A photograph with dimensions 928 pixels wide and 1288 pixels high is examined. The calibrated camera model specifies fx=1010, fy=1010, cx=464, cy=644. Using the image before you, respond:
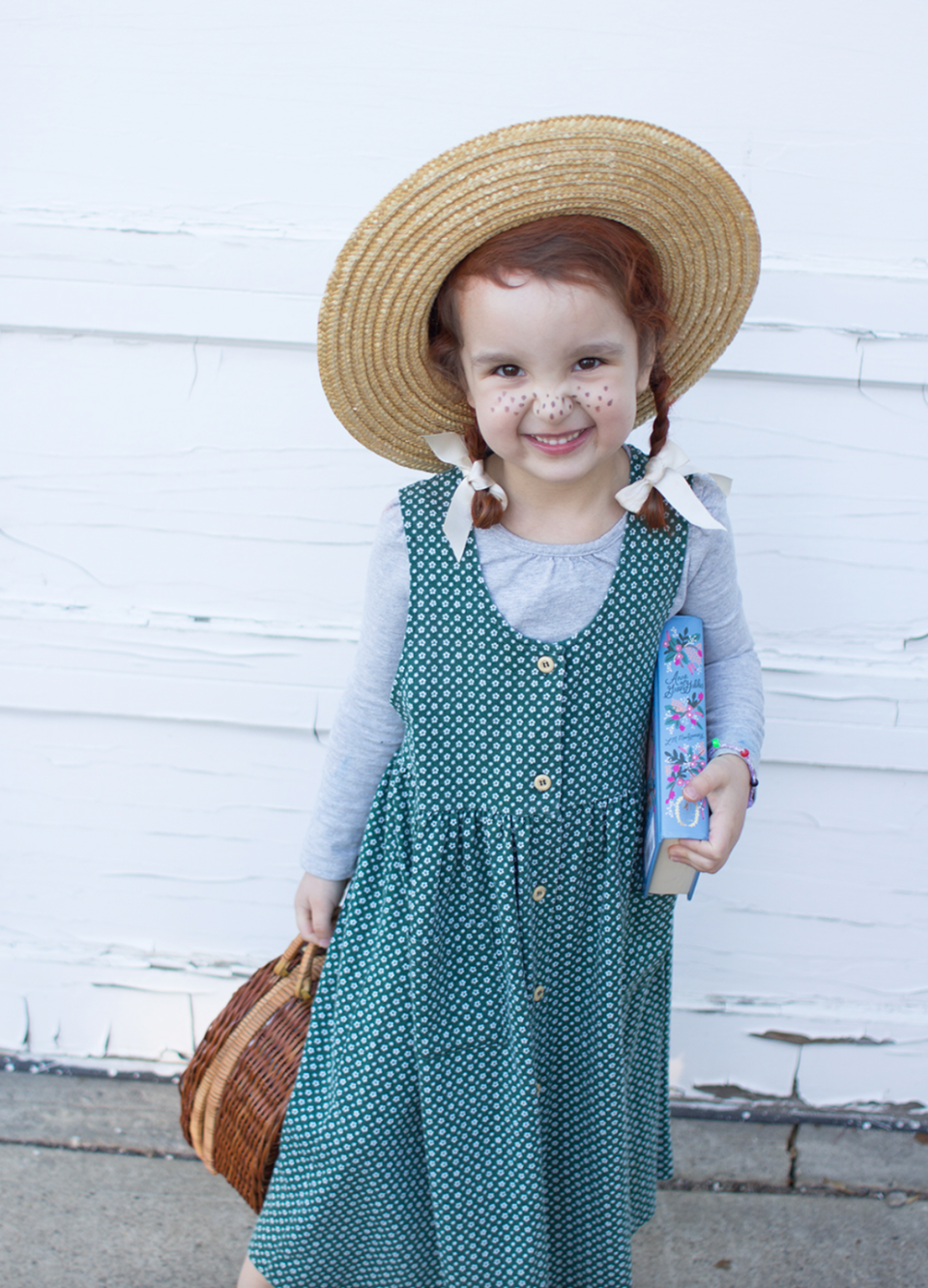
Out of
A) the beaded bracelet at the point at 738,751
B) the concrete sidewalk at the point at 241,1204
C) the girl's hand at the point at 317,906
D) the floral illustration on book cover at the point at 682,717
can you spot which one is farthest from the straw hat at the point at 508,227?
the concrete sidewalk at the point at 241,1204

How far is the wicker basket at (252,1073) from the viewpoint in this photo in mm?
1495

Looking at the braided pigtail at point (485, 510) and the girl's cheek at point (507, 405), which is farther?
the braided pigtail at point (485, 510)

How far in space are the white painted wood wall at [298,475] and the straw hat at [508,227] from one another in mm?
432

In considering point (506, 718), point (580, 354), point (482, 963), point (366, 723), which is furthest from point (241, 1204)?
point (580, 354)

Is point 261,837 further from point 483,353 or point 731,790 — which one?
point 483,353

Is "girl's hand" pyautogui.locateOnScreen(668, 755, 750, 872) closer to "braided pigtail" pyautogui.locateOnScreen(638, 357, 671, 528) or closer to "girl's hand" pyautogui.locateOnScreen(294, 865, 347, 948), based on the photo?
"braided pigtail" pyautogui.locateOnScreen(638, 357, 671, 528)

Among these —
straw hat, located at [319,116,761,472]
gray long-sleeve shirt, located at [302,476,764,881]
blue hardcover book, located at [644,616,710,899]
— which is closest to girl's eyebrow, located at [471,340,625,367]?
straw hat, located at [319,116,761,472]

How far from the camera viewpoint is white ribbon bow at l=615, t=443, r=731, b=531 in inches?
50.8

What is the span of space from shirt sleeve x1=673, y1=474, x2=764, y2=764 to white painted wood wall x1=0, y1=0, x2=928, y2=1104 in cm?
39

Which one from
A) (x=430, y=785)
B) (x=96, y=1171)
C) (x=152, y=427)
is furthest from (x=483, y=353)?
(x=96, y=1171)

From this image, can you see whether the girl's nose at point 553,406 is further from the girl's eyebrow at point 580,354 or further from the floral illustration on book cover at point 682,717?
the floral illustration on book cover at point 682,717

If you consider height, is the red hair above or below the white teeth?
above

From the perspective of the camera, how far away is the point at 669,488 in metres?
1.30

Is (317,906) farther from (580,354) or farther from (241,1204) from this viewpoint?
(580,354)
